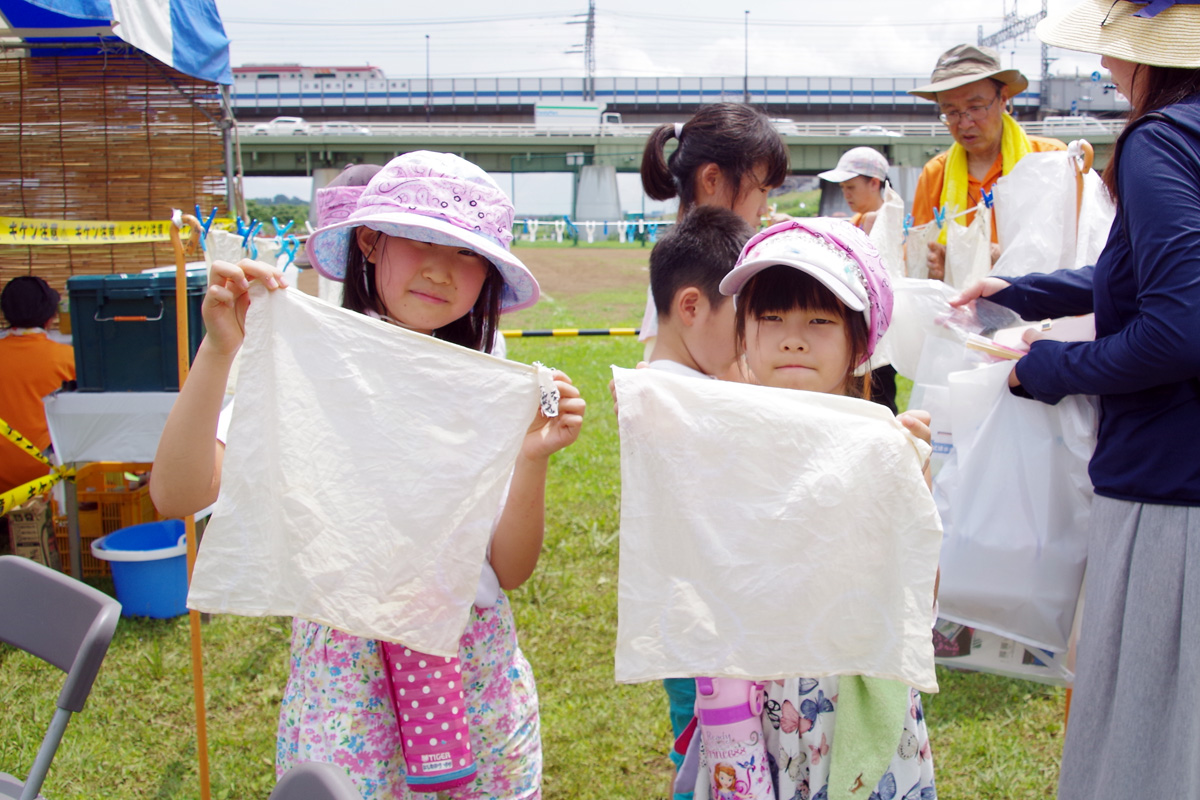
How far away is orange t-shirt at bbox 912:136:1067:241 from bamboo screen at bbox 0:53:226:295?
5.76 m

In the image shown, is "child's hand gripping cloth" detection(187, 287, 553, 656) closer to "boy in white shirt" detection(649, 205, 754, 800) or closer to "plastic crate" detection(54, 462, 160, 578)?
"boy in white shirt" detection(649, 205, 754, 800)

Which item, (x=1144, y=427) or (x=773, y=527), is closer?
(x=773, y=527)

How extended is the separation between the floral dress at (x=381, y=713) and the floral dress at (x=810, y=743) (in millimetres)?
475

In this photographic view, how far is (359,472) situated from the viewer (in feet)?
4.48

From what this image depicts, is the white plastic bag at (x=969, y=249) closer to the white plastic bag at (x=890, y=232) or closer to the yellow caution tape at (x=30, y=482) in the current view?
the white plastic bag at (x=890, y=232)

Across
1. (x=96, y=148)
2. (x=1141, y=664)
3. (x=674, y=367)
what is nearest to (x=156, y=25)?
(x=96, y=148)

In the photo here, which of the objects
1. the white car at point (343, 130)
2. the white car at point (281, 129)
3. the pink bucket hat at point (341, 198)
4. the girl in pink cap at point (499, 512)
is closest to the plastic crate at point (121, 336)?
the pink bucket hat at point (341, 198)

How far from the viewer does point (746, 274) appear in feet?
4.91

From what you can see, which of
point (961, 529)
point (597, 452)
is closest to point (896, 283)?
point (961, 529)

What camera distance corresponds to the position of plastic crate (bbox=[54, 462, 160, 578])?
4379mm

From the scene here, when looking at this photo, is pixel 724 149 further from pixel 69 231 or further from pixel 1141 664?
pixel 69 231

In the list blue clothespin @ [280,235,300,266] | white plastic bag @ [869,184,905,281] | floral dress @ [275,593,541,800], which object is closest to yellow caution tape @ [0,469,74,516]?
blue clothespin @ [280,235,300,266]

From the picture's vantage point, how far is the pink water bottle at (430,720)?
4.53ft

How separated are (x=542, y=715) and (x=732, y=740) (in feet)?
6.17
